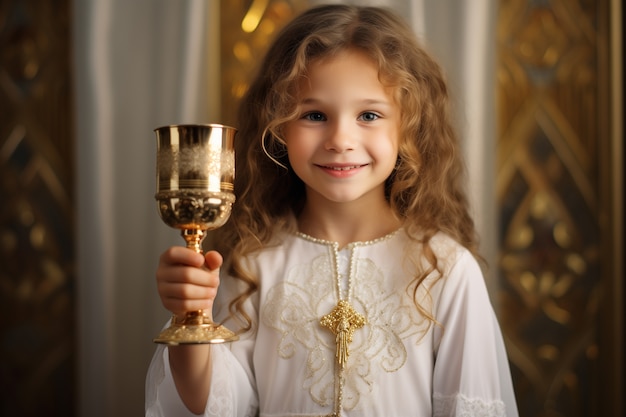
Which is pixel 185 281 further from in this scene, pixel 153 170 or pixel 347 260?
pixel 153 170

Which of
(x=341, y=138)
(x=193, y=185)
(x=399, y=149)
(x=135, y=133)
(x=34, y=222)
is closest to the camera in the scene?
(x=193, y=185)

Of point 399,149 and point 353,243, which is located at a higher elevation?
point 399,149

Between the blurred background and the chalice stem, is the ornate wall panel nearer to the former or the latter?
the blurred background

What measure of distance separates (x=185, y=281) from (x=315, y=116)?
43cm

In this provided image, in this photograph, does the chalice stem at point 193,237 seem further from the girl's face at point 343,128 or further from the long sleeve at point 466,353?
the long sleeve at point 466,353

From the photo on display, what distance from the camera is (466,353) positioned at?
4.27 feet

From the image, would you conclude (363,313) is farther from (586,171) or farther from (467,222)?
(586,171)

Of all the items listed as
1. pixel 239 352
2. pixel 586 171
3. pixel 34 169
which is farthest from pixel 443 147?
pixel 34 169

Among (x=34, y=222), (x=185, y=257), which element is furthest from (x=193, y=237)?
(x=34, y=222)

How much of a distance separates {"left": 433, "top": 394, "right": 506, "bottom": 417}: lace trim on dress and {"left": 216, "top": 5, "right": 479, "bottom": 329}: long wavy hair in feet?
0.55

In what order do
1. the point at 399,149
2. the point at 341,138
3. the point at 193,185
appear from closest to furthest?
the point at 193,185
the point at 341,138
the point at 399,149

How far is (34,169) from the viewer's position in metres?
2.13

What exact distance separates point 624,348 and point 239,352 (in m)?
1.26

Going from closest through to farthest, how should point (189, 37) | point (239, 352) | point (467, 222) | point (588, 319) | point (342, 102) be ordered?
point (342, 102) → point (239, 352) → point (467, 222) → point (189, 37) → point (588, 319)
